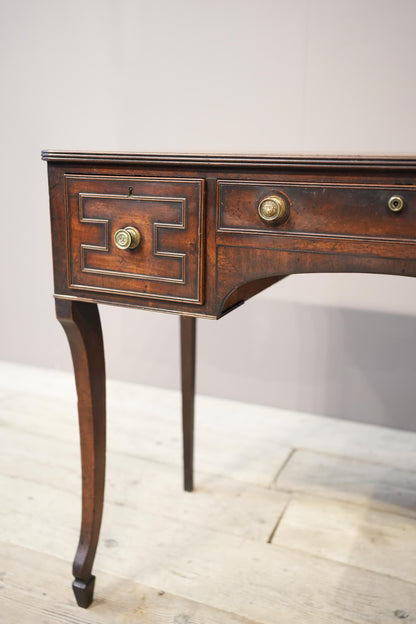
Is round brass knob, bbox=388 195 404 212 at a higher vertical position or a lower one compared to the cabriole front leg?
higher

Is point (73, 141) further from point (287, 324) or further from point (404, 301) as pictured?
point (404, 301)

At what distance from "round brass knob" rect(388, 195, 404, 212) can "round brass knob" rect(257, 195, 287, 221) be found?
0.14 metres

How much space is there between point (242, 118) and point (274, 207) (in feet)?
3.62

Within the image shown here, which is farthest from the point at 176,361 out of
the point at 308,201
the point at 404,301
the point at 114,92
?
the point at 308,201

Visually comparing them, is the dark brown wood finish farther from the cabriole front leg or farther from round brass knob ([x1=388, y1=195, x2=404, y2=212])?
round brass knob ([x1=388, y1=195, x2=404, y2=212])

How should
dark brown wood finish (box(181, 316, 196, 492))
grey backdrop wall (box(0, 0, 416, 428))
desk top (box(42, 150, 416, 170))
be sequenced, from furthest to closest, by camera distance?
1. grey backdrop wall (box(0, 0, 416, 428))
2. dark brown wood finish (box(181, 316, 196, 492))
3. desk top (box(42, 150, 416, 170))

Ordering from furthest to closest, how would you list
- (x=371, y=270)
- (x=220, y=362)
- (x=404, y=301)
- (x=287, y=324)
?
(x=220, y=362)
(x=287, y=324)
(x=404, y=301)
(x=371, y=270)

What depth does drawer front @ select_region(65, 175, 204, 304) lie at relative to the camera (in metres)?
0.88

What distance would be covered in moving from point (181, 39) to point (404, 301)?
3.55ft

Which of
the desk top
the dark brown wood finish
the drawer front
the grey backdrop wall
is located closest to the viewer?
the desk top

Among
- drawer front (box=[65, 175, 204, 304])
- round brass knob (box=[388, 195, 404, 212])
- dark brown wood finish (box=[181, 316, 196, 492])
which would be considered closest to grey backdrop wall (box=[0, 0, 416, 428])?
dark brown wood finish (box=[181, 316, 196, 492])

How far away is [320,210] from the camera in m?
0.80

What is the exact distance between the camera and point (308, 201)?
80 cm

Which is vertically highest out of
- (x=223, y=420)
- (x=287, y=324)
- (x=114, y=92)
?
(x=114, y=92)
